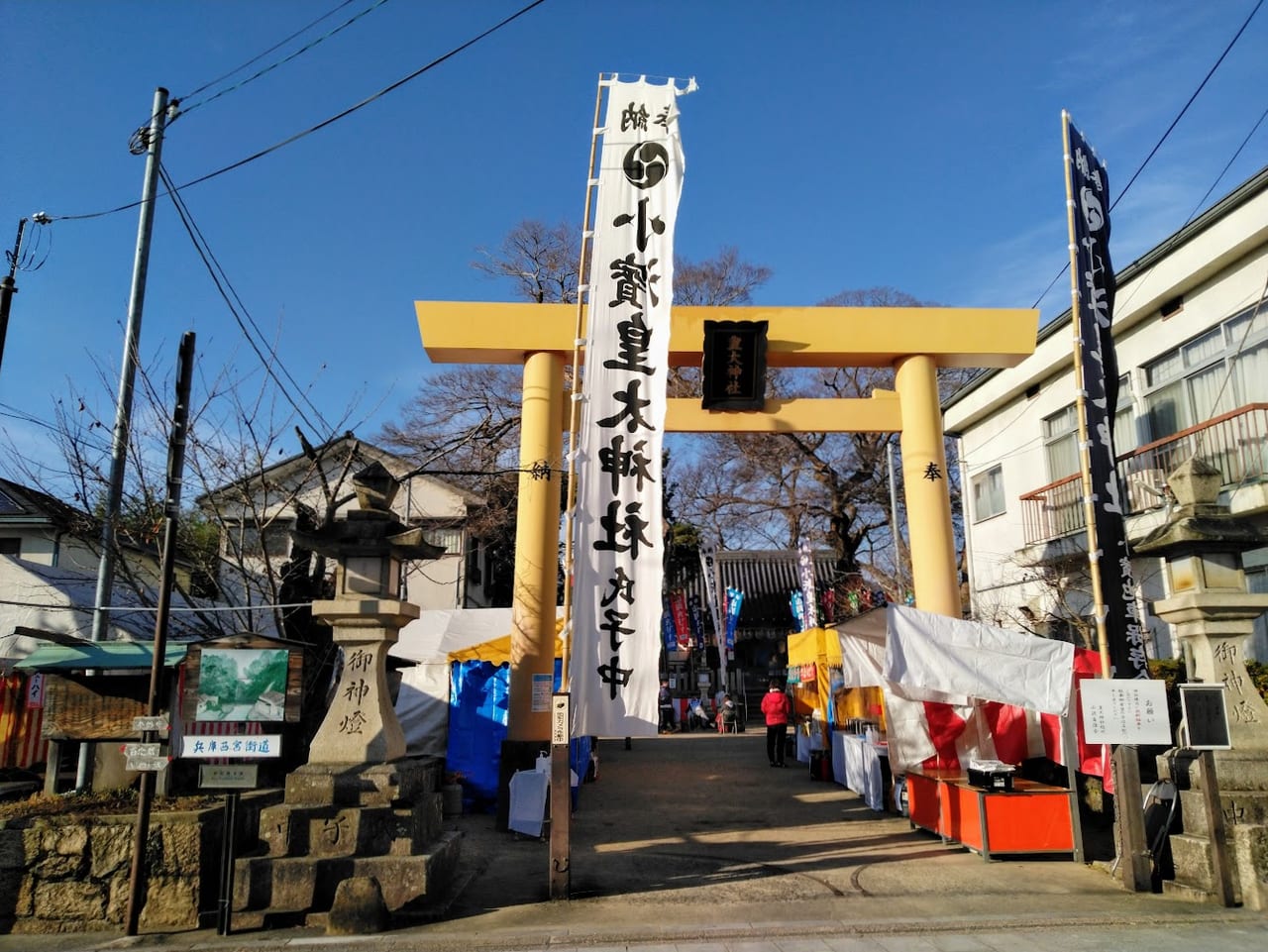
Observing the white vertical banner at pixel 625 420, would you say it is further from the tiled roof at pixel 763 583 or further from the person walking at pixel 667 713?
the tiled roof at pixel 763 583

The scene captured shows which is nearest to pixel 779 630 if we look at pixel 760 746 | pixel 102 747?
pixel 760 746

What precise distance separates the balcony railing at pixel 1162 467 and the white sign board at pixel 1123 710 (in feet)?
8.08

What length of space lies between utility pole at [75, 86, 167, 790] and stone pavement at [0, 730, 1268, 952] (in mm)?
3717

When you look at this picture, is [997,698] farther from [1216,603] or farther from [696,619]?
[696,619]

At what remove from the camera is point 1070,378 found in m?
16.2

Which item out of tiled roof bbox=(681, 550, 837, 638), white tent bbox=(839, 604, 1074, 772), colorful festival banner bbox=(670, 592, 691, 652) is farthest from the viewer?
tiled roof bbox=(681, 550, 837, 638)

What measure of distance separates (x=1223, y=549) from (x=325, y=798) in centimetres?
831

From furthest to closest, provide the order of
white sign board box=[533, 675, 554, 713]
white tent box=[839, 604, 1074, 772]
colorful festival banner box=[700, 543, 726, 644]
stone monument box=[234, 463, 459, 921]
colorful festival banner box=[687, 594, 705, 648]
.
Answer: colorful festival banner box=[687, 594, 705, 648]
colorful festival banner box=[700, 543, 726, 644]
white sign board box=[533, 675, 554, 713]
white tent box=[839, 604, 1074, 772]
stone monument box=[234, 463, 459, 921]

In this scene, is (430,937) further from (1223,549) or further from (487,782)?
(1223,549)

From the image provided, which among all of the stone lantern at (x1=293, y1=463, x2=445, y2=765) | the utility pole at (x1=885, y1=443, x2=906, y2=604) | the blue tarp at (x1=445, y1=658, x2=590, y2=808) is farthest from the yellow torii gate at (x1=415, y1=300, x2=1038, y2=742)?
the utility pole at (x1=885, y1=443, x2=906, y2=604)

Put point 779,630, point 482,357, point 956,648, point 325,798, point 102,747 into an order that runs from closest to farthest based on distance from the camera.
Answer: point 325,798 < point 102,747 < point 956,648 < point 482,357 < point 779,630

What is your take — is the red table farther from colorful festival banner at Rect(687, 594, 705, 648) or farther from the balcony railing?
colorful festival banner at Rect(687, 594, 705, 648)

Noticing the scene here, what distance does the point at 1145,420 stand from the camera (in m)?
14.4

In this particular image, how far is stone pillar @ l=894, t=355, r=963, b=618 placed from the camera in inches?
471
